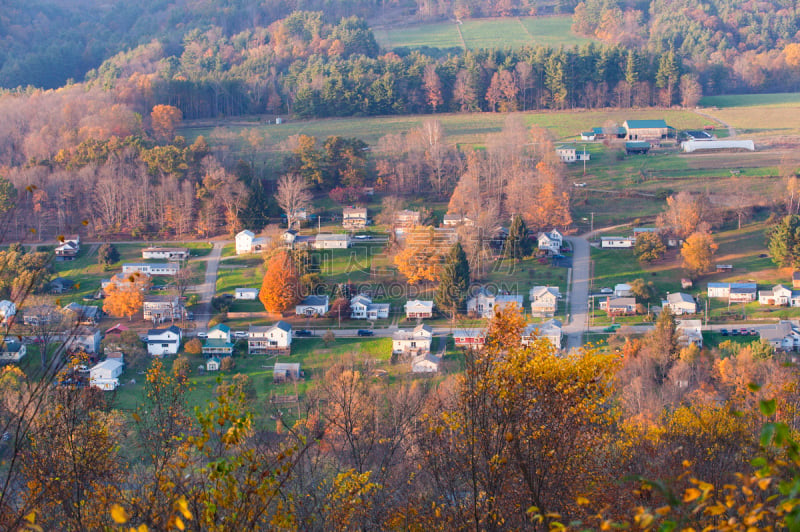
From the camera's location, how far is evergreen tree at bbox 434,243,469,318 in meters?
12.3

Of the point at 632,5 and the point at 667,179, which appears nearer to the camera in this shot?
the point at 667,179

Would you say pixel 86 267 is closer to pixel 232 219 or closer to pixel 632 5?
pixel 232 219

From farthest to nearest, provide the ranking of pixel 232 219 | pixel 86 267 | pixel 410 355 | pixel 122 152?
pixel 122 152 → pixel 232 219 → pixel 86 267 → pixel 410 355

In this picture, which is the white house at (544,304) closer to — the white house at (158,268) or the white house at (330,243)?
the white house at (330,243)

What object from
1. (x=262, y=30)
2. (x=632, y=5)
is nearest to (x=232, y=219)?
(x=262, y=30)

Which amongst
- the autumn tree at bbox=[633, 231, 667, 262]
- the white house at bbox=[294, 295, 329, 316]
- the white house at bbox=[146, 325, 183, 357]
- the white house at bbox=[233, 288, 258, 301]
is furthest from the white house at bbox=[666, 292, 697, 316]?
the white house at bbox=[146, 325, 183, 357]

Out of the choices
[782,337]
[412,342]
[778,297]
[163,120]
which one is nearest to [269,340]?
[412,342]

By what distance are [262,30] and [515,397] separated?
2718 cm

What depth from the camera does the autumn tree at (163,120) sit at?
19953 millimetres

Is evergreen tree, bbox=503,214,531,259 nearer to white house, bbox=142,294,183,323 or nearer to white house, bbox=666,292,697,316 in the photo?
white house, bbox=666,292,697,316

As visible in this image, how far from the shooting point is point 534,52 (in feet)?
78.6

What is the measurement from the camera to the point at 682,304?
472 inches

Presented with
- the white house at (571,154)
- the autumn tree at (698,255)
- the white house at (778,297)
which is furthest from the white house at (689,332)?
the white house at (571,154)

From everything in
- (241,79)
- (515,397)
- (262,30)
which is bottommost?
(515,397)
